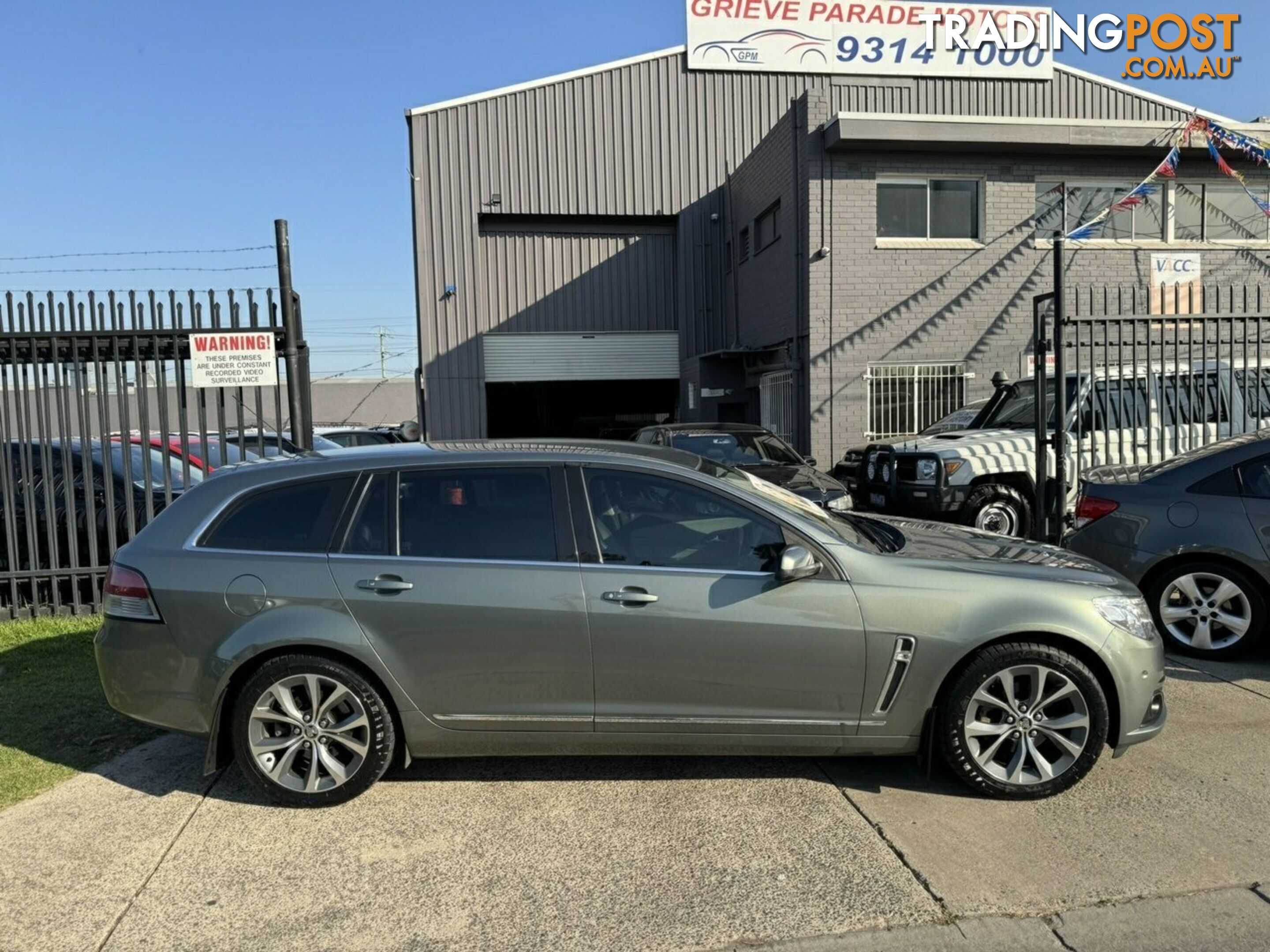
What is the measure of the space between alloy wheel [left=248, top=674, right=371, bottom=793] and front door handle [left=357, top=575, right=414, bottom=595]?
41cm

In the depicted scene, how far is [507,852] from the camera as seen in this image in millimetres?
3627

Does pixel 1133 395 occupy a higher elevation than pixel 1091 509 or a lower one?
higher

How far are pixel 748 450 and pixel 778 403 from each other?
6.37m

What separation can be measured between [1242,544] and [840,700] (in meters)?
3.56

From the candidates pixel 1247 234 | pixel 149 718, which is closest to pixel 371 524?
pixel 149 718

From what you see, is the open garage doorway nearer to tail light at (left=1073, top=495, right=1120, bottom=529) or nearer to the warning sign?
the warning sign

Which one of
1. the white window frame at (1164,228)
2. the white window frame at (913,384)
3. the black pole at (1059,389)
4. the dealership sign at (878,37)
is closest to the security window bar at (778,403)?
the white window frame at (913,384)

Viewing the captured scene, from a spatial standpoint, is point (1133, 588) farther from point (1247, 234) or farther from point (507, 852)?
point (1247, 234)

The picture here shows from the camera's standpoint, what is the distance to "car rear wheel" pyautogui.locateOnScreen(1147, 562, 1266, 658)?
5.91m

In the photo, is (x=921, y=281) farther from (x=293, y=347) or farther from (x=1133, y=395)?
(x=293, y=347)

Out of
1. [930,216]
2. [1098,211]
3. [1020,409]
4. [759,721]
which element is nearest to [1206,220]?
[1098,211]

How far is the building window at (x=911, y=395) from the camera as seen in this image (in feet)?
49.5

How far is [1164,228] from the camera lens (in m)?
15.5

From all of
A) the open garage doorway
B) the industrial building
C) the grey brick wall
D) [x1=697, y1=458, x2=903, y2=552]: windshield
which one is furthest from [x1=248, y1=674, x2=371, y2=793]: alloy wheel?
the open garage doorway
